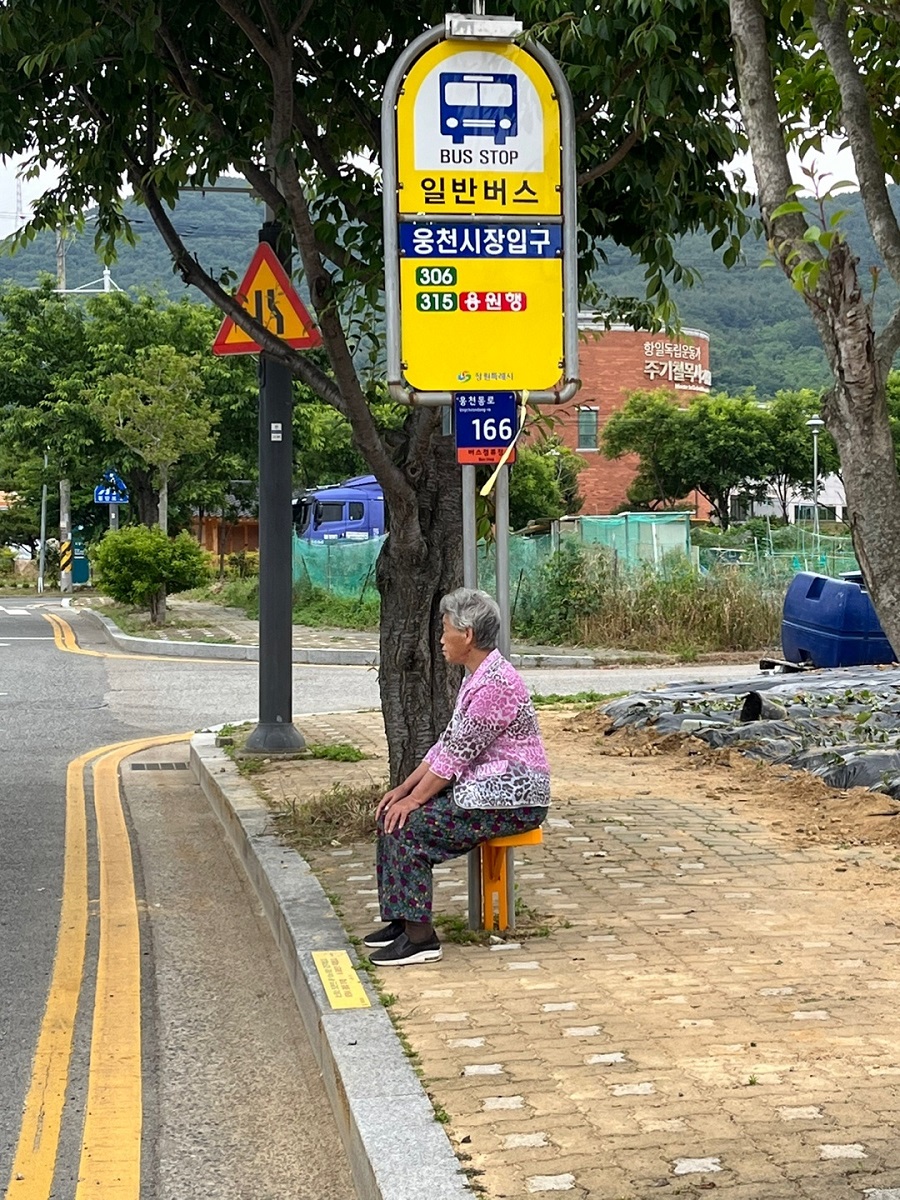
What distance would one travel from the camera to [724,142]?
8781 mm

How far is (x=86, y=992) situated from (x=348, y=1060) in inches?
77.0

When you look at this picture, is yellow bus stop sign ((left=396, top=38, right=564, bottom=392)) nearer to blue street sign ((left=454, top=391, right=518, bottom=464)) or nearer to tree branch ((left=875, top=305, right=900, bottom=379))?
blue street sign ((left=454, top=391, right=518, bottom=464))

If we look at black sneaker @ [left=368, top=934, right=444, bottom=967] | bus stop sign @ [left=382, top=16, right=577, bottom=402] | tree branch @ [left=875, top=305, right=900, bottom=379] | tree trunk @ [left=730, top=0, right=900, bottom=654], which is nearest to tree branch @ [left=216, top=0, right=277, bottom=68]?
bus stop sign @ [left=382, top=16, right=577, bottom=402]

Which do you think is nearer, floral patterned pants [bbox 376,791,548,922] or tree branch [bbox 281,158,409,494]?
floral patterned pants [bbox 376,791,548,922]

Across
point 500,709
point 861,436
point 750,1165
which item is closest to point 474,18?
point 500,709

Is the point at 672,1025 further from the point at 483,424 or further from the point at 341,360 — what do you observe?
the point at 341,360

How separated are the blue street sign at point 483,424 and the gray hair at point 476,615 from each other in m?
0.59

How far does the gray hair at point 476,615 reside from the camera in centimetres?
619

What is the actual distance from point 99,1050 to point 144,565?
24.5 m

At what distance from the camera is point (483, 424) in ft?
21.4

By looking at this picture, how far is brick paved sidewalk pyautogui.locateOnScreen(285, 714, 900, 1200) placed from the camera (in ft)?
13.4

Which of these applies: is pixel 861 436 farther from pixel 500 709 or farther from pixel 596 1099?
pixel 500 709

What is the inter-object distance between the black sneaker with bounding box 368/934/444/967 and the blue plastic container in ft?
37.6

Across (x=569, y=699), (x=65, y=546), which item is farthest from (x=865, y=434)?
(x=65, y=546)
